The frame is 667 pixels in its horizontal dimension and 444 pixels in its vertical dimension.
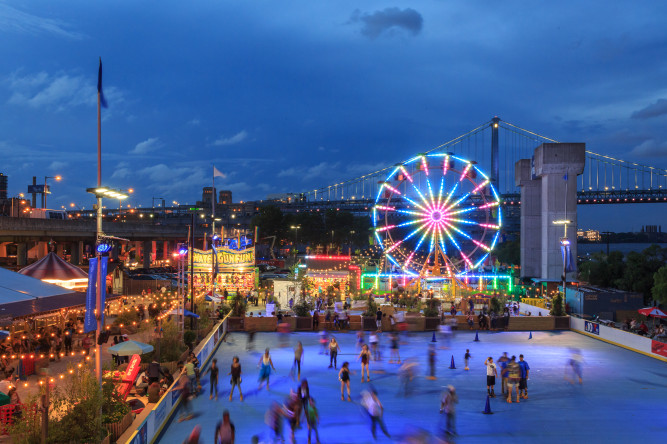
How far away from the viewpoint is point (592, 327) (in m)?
28.9

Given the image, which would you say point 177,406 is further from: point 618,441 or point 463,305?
point 463,305

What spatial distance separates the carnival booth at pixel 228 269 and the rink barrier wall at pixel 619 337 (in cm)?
2337

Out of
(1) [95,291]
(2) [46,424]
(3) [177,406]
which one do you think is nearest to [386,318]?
(3) [177,406]

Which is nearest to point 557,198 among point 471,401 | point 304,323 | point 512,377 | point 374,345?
point 304,323

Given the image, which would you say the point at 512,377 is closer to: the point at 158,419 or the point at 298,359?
the point at 298,359

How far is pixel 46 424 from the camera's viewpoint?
9539 mm

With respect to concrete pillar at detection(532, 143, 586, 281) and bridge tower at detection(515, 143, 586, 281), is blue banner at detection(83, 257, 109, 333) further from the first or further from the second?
concrete pillar at detection(532, 143, 586, 281)

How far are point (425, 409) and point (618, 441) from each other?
15.1 ft

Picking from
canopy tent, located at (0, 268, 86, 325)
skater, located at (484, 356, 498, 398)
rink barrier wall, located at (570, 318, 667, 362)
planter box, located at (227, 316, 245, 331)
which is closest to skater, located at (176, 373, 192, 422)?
canopy tent, located at (0, 268, 86, 325)

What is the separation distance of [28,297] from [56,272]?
9.05 meters

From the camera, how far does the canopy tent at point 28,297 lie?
17.0 meters

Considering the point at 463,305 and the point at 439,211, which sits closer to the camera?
the point at 463,305

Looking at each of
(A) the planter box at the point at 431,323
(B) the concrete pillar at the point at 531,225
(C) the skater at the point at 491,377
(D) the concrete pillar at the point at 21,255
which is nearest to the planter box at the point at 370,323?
(A) the planter box at the point at 431,323

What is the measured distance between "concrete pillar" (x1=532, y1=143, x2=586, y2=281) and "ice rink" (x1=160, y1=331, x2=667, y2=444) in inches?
1260
